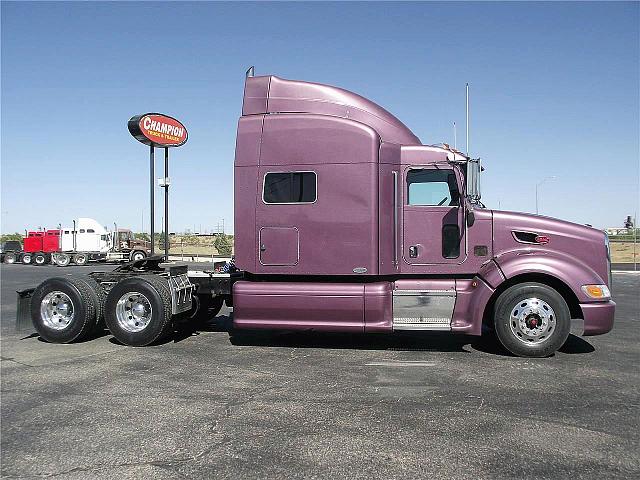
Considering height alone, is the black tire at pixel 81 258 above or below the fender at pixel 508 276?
below

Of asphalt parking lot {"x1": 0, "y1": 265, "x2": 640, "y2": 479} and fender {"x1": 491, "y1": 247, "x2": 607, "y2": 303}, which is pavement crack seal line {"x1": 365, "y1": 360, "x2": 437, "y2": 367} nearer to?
asphalt parking lot {"x1": 0, "y1": 265, "x2": 640, "y2": 479}

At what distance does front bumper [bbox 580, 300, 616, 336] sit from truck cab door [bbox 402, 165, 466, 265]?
181 centimetres

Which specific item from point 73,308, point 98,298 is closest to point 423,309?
A: point 98,298

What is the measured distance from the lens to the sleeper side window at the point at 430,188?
24.9ft

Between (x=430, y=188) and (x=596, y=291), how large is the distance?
2.73m

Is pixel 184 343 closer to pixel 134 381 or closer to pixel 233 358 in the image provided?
pixel 233 358

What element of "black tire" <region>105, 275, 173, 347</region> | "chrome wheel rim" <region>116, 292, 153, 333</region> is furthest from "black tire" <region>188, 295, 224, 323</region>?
"chrome wheel rim" <region>116, 292, 153, 333</region>

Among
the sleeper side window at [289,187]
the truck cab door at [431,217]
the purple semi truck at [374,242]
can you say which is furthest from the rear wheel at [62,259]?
the truck cab door at [431,217]

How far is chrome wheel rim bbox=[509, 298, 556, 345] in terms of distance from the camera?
277 inches

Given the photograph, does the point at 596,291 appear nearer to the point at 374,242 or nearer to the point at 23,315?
the point at 374,242

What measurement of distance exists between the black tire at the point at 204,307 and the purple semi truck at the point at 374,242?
100cm

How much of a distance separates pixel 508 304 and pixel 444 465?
3916mm

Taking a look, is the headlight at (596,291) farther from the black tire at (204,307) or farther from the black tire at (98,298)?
the black tire at (98,298)

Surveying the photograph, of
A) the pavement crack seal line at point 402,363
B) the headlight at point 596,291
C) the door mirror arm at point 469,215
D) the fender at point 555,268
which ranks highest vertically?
the door mirror arm at point 469,215
